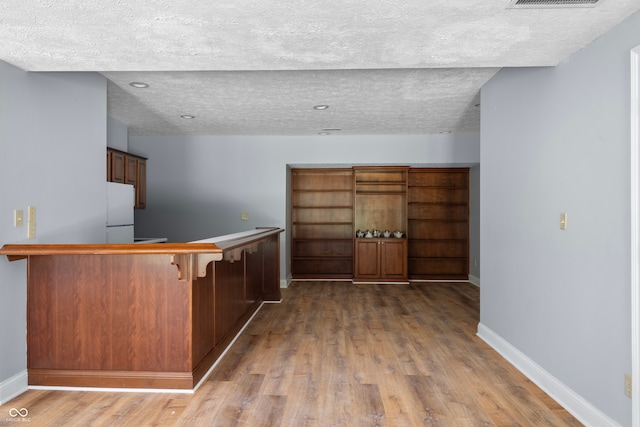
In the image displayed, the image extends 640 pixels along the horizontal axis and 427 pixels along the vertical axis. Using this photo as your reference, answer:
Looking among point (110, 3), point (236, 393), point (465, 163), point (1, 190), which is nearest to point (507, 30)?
point (110, 3)

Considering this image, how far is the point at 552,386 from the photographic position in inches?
102

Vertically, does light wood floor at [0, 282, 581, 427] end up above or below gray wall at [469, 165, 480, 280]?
below

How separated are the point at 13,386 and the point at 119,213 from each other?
5.36ft

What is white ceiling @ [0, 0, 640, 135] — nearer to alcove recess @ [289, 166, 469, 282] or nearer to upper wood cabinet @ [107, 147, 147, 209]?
upper wood cabinet @ [107, 147, 147, 209]

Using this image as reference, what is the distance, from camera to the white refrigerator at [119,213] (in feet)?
12.0

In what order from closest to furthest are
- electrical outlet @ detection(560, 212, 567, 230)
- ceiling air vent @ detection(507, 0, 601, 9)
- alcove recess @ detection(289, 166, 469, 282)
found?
ceiling air vent @ detection(507, 0, 601, 9) → electrical outlet @ detection(560, 212, 567, 230) → alcove recess @ detection(289, 166, 469, 282)

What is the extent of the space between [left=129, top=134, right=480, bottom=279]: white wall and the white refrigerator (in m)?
2.50

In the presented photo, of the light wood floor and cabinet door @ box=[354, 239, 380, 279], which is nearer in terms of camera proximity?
the light wood floor

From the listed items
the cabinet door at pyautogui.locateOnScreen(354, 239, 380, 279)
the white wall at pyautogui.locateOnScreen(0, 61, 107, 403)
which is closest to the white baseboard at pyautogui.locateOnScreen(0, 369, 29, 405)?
the white wall at pyautogui.locateOnScreen(0, 61, 107, 403)

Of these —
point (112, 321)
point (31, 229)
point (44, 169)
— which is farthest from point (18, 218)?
point (112, 321)

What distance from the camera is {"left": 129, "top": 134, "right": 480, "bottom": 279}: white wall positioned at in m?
6.46

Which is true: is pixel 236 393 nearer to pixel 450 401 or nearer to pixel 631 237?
pixel 450 401

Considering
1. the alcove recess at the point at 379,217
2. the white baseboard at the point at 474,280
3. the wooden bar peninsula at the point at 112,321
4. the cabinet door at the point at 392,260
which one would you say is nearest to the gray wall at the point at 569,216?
the wooden bar peninsula at the point at 112,321

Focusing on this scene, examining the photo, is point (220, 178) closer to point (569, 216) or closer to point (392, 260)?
point (392, 260)
